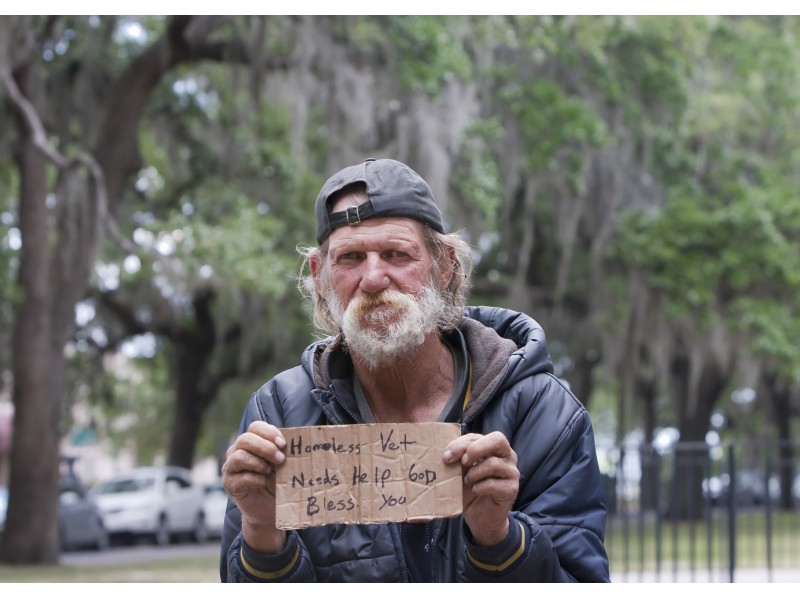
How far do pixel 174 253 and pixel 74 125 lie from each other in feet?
10.2

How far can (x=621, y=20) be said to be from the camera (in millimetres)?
16156

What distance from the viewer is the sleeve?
217 cm

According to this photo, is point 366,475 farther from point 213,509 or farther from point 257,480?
point 213,509

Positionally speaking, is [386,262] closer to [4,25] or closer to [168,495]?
[4,25]

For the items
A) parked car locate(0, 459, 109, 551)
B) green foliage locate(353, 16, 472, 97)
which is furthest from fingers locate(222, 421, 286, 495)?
parked car locate(0, 459, 109, 551)

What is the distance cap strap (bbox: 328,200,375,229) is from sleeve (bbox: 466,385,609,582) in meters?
0.49

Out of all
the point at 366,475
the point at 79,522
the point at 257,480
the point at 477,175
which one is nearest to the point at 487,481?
the point at 366,475

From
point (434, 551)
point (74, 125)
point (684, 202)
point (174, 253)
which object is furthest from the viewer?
point (684, 202)

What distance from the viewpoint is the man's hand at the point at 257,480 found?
6.96ft

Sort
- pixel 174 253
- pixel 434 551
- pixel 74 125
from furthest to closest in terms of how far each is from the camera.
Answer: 1. pixel 74 125
2. pixel 174 253
3. pixel 434 551

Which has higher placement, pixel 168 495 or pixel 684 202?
pixel 684 202

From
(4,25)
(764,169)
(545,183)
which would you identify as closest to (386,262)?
(4,25)

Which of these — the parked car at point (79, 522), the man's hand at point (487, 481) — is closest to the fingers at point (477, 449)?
the man's hand at point (487, 481)

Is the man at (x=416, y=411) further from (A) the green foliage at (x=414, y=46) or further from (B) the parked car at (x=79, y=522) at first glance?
(B) the parked car at (x=79, y=522)
